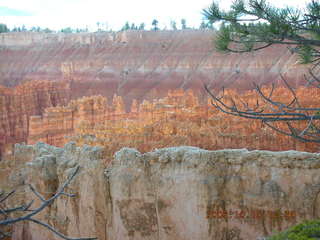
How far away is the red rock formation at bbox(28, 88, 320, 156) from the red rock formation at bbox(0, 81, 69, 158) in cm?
433

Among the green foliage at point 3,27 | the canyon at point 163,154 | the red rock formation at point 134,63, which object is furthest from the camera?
the green foliage at point 3,27

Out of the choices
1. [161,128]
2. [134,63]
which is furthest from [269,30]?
[134,63]

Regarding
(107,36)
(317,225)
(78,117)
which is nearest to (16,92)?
(78,117)

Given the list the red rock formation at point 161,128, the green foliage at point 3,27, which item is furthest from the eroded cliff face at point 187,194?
the green foliage at point 3,27

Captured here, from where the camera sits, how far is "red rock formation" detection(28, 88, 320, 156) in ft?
48.9

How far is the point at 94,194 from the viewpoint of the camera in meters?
6.53

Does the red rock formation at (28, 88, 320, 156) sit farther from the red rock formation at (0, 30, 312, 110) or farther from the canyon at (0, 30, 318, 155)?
the red rock formation at (0, 30, 312, 110)

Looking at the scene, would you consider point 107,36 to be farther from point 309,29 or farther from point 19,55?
point 309,29

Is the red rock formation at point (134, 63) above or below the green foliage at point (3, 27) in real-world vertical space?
below

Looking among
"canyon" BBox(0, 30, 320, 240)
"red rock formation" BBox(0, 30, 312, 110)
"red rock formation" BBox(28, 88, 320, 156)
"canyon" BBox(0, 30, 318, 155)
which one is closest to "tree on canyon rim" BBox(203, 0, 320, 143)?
"canyon" BBox(0, 30, 320, 240)

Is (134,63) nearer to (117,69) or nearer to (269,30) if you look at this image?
(117,69)

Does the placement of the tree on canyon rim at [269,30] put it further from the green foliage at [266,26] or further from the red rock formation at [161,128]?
the red rock formation at [161,128]

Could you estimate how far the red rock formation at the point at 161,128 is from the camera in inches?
586

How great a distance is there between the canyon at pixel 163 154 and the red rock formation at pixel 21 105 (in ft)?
0.30
